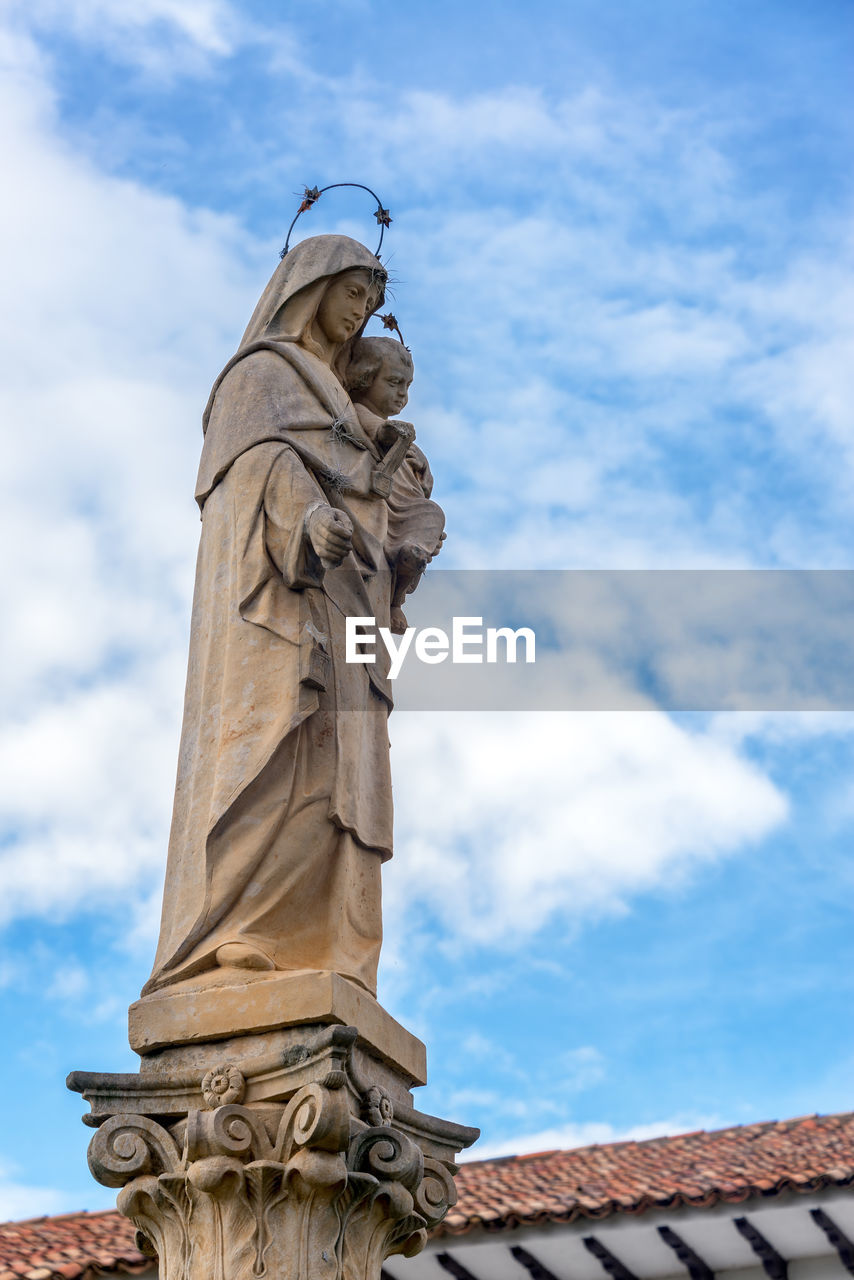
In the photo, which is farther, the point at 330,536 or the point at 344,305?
the point at 344,305

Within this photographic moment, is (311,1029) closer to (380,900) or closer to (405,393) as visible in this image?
(380,900)

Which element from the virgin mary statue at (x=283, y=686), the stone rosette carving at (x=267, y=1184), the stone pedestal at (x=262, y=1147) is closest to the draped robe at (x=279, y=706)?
the virgin mary statue at (x=283, y=686)

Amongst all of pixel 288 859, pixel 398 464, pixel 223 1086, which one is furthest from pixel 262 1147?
pixel 398 464

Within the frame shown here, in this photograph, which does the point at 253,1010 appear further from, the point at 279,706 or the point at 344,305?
the point at 344,305

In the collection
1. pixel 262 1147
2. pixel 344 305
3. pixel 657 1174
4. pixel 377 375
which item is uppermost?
pixel 344 305

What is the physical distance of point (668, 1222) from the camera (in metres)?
17.9

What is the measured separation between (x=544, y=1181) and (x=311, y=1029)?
14233 millimetres

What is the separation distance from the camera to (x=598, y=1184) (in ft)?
63.1

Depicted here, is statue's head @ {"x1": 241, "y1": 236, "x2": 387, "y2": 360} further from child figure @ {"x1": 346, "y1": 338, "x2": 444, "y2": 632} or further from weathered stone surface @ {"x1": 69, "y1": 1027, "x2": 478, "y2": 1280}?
weathered stone surface @ {"x1": 69, "y1": 1027, "x2": 478, "y2": 1280}

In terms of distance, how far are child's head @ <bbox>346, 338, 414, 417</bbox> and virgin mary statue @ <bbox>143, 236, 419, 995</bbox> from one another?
1.05 ft

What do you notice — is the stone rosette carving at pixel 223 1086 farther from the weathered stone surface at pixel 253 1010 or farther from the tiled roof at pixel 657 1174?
the tiled roof at pixel 657 1174

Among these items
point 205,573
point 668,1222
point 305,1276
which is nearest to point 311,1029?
point 305,1276

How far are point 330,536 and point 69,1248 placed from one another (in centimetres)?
1354

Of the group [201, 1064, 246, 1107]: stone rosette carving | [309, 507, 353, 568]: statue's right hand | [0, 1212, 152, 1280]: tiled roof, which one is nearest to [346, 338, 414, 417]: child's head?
[309, 507, 353, 568]: statue's right hand
